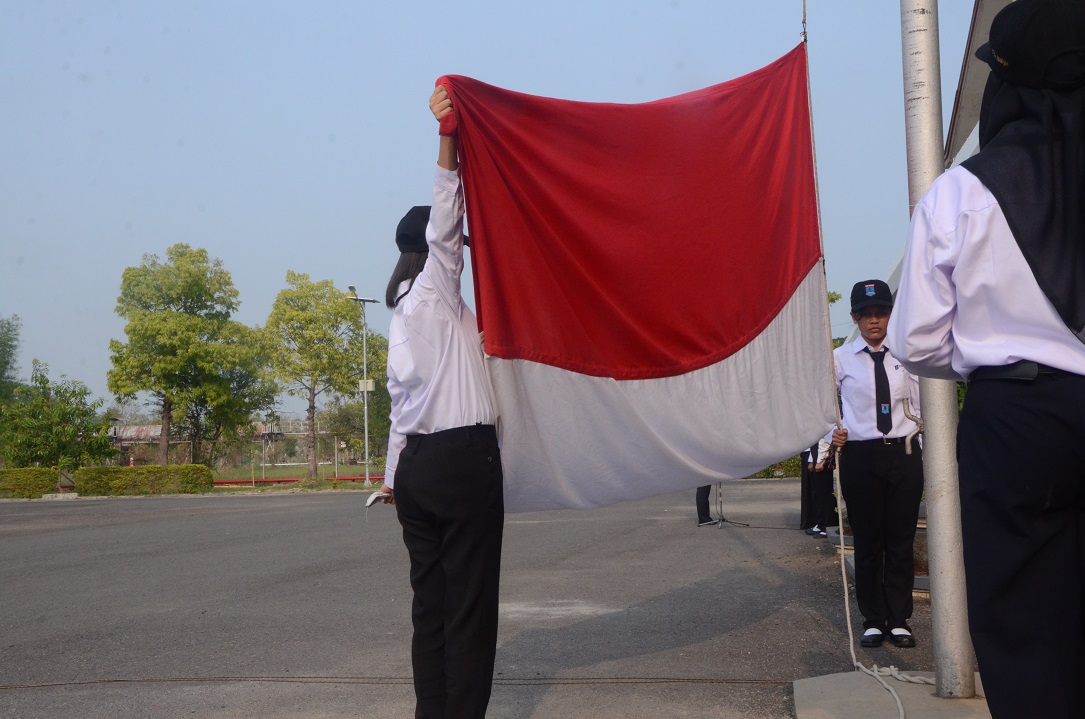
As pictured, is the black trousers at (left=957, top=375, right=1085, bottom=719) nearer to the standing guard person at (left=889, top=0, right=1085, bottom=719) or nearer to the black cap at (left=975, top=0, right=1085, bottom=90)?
the standing guard person at (left=889, top=0, right=1085, bottom=719)

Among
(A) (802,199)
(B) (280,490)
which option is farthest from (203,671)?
(B) (280,490)

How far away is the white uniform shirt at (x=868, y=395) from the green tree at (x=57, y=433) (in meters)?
42.8

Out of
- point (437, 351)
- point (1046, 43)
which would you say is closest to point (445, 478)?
point (437, 351)

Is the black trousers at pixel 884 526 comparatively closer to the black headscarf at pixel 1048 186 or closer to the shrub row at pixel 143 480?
the black headscarf at pixel 1048 186

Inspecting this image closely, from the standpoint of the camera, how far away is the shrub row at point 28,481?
39156mm

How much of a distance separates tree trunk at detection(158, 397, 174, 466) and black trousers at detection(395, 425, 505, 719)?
1862 inches

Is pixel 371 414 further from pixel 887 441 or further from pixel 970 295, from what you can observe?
pixel 970 295

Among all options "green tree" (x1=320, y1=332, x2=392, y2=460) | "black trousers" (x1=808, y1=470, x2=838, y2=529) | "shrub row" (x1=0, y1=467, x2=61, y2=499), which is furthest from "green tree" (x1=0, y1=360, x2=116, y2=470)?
"black trousers" (x1=808, y1=470, x2=838, y2=529)

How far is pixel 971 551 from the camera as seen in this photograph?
2.47m

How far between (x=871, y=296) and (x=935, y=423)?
2028 millimetres

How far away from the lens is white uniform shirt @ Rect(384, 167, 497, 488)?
368 centimetres

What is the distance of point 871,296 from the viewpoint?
641 cm

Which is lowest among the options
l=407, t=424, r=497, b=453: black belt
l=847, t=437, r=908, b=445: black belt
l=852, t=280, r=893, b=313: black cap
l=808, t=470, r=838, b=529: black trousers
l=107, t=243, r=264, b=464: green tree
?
l=808, t=470, r=838, b=529: black trousers

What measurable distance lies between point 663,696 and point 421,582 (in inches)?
66.8
